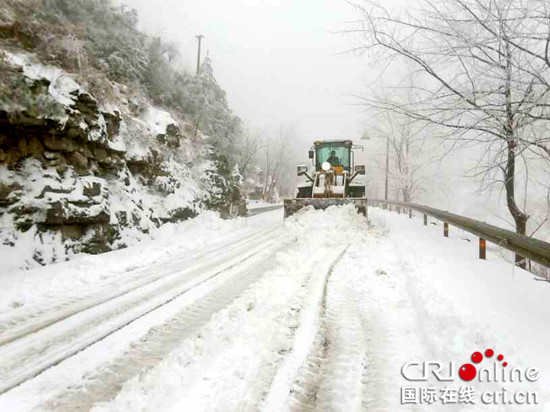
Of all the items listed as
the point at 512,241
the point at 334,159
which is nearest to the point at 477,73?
the point at 512,241

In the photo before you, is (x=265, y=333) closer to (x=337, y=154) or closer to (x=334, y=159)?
(x=334, y=159)

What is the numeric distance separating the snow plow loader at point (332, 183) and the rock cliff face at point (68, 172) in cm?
486

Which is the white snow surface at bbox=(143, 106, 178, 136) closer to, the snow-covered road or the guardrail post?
the snow-covered road

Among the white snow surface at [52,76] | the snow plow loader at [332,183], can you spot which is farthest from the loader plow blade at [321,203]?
the white snow surface at [52,76]

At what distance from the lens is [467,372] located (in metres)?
2.52

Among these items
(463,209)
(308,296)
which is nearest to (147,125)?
(308,296)

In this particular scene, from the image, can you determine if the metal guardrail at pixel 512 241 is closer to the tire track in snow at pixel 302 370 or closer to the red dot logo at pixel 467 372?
the red dot logo at pixel 467 372

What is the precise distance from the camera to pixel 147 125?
12031 millimetres

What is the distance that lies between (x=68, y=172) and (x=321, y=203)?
7.38 metres

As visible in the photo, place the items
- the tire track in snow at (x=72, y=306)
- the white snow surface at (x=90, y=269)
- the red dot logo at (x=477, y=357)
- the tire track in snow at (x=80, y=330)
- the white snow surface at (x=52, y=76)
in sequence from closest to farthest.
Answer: the red dot logo at (x=477, y=357)
the tire track in snow at (x=80, y=330)
the tire track in snow at (x=72, y=306)
the white snow surface at (x=90, y=269)
the white snow surface at (x=52, y=76)

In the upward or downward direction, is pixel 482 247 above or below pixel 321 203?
below

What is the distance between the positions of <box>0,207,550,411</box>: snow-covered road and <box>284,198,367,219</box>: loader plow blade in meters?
4.72

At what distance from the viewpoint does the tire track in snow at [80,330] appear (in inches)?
112

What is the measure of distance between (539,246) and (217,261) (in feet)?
17.3
